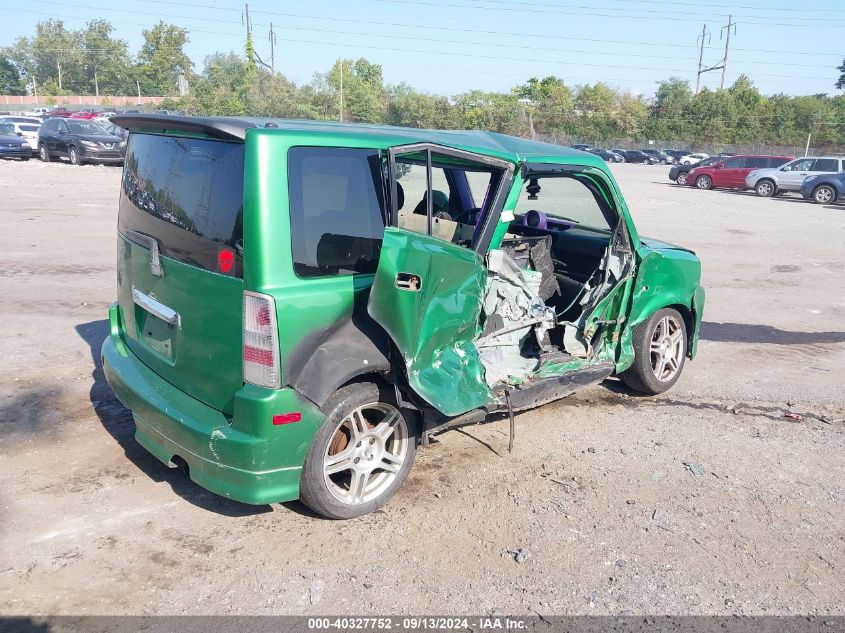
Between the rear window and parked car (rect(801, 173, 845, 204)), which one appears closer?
the rear window

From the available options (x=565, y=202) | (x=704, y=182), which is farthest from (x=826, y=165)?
(x=565, y=202)

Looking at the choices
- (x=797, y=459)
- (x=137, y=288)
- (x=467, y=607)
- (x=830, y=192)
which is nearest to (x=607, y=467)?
(x=797, y=459)

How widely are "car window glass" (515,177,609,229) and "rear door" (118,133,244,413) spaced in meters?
2.30

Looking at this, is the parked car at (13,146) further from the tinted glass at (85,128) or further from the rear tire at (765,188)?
the rear tire at (765,188)

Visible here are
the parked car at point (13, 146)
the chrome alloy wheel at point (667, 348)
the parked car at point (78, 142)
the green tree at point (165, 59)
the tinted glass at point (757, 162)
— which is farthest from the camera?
the green tree at point (165, 59)

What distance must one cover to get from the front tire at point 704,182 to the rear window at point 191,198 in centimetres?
3110

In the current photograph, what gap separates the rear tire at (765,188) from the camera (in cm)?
2795

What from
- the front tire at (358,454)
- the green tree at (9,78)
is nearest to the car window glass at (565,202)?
the front tire at (358,454)

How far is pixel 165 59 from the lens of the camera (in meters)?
89.2

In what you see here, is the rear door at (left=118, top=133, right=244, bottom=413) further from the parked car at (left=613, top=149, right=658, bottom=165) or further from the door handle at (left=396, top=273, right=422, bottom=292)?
the parked car at (left=613, top=149, right=658, bottom=165)

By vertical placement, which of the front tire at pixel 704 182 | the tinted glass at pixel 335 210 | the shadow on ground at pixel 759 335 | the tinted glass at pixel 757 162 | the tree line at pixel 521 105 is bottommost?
the shadow on ground at pixel 759 335

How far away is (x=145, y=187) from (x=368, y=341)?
1545mm

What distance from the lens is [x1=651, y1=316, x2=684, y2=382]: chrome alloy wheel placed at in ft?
18.3

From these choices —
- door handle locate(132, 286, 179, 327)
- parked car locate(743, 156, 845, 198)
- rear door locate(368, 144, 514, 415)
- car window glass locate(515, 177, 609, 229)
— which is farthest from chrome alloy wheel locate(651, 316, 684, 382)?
parked car locate(743, 156, 845, 198)
